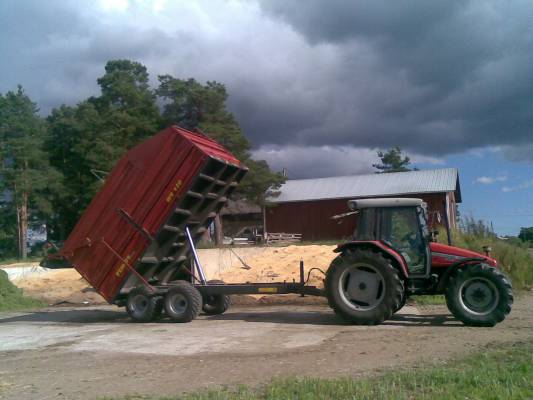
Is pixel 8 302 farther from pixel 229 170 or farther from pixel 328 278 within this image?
pixel 328 278

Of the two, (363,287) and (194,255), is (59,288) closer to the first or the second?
(194,255)

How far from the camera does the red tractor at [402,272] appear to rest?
1000 centimetres

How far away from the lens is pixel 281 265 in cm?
1806

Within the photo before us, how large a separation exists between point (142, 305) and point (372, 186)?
28681 mm

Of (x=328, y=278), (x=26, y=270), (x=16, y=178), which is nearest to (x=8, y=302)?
(x=26, y=270)

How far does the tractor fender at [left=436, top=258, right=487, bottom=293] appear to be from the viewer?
33.4ft

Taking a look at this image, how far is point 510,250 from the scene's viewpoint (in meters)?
15.8

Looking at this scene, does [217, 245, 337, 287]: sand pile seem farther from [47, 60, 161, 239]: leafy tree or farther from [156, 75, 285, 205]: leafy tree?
[47, 60, 161, 239]: leafy tree

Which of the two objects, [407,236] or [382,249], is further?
[407,236]

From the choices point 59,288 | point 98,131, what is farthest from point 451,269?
point 98,131

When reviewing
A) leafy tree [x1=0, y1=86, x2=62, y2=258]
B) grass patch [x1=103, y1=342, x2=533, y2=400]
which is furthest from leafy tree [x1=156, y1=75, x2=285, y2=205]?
grass patch [x1=103, y1=342, x2=533, y2=400]

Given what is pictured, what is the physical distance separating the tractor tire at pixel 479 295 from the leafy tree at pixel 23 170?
3423 centimetres

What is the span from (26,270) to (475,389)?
20.4 metres

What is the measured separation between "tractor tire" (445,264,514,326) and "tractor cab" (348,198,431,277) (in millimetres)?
673
